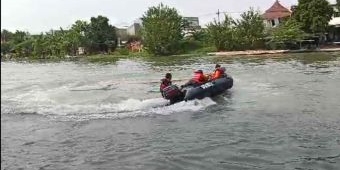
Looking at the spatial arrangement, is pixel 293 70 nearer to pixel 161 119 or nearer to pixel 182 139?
pixel 161 119

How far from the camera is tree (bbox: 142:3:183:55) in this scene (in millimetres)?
63625

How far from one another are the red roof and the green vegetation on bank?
851 cm

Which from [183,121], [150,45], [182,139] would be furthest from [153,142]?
[150,45]

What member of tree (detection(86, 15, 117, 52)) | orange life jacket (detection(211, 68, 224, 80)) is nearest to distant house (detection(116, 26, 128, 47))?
tree (detection(86, 15, 117, 52))

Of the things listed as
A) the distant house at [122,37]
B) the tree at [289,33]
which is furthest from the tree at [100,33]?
the tree at [289,33]

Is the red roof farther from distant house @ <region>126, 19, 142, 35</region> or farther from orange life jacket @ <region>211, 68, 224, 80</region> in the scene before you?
orange life jacket @ <region>211, 68, 224, 80</region>

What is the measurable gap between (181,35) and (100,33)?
1568 centimetres

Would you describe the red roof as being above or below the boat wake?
above

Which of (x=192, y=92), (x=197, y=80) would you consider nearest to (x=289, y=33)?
(x=197, y=80)

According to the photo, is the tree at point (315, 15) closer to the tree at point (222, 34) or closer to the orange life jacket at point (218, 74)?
the tree at point (222, 34)

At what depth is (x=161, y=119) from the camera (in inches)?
580

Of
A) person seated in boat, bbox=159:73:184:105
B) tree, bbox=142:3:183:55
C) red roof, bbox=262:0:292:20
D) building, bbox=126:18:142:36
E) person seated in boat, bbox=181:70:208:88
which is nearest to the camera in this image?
person seated in boat, bbox=159:73:184:105

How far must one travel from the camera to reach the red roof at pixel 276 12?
68.6 metres

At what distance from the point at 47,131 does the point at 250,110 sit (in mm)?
6773
